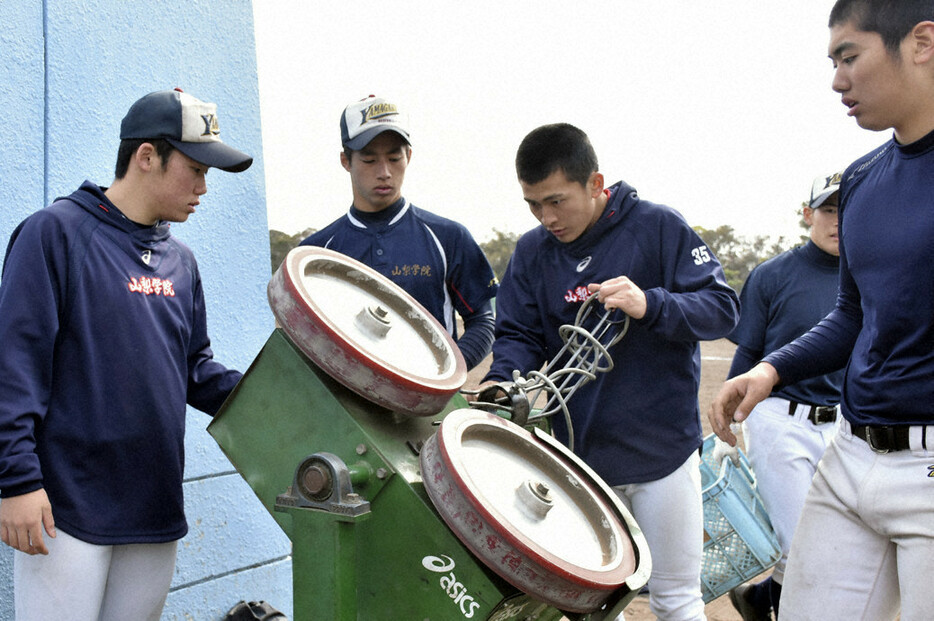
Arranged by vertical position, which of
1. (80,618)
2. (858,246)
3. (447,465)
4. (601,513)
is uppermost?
(858,246)

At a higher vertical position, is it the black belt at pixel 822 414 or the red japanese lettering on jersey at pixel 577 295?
the red japanese lettering on jersey at pixel 577 295

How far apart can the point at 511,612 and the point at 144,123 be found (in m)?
1.66

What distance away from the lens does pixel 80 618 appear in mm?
2182

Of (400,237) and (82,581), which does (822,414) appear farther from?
(82,581)

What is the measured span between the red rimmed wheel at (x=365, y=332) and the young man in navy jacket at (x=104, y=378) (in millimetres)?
473

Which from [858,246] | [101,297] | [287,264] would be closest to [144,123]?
[101,297]

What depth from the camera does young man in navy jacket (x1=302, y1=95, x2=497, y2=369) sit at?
3.25 m

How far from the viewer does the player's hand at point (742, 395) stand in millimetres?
2340

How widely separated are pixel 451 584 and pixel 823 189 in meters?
2.88

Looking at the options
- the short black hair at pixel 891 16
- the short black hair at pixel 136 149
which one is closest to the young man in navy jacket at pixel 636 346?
the short black hair at pixel 891 16

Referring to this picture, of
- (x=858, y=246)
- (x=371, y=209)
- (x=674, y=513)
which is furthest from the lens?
(x=371, y=209)

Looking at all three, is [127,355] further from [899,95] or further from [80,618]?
[899,95]

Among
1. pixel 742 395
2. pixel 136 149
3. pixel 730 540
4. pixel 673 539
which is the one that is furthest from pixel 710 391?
pixel 136 149

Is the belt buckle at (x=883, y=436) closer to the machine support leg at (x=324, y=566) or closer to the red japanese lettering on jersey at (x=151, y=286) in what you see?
the machine support leg at (x=324, y=566)
